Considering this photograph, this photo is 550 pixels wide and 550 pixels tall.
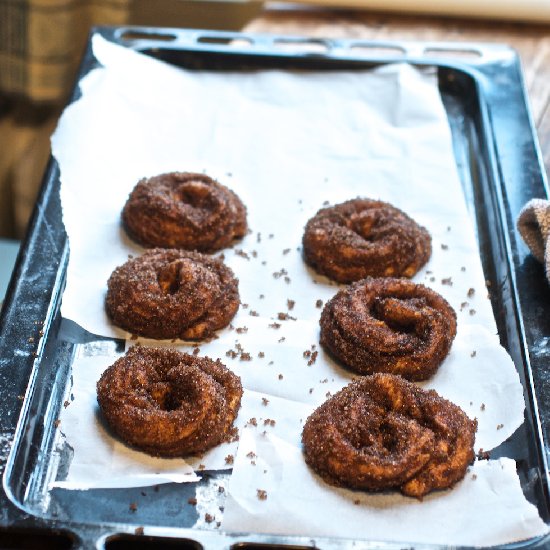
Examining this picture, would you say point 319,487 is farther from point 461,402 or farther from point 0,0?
point 0,0

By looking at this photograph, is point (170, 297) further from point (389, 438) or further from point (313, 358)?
point (389, 438)

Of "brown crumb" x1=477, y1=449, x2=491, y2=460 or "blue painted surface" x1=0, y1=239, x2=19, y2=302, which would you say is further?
"blue painted surface" x1=0, y1=239, x2=19, y2=302

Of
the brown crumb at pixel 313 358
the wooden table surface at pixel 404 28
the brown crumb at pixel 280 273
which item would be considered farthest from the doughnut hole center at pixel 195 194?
the wooden table surface at pixel 404 28

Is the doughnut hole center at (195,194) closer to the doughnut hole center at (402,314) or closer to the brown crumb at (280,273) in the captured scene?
the brown crumb at (280,273)

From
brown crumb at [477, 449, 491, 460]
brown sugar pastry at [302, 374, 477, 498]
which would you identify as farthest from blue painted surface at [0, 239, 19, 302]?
brown crumb at [477, 449, 491, 460]

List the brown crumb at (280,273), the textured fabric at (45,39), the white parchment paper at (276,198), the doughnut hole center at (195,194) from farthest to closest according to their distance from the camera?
1. the textured fabric at (45,39)
2. the doughnut hole center at (195,194)
3. the brown crumb at (280,273)
4. the white parchment paper at (276,198)

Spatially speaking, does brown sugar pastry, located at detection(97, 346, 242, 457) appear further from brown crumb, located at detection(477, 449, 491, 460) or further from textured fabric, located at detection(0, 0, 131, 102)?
textured fabric, located at detection(0, 0, 131, 102)
